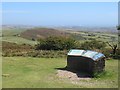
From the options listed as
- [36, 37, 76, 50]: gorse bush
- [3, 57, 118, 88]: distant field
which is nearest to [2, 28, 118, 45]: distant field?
[36, 37, 76, 50]: gorse bush

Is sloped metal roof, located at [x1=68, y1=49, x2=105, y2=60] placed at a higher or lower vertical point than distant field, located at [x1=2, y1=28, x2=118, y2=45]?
higher

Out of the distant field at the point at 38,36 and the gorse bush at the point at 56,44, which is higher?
the gorse bush at the point at 56,44

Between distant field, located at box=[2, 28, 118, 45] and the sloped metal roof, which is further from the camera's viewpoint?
distant field, located at box=[2, 28, 118, 45]

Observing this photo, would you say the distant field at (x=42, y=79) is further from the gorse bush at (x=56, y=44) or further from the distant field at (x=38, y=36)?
the distant field at (x=38, y=36)

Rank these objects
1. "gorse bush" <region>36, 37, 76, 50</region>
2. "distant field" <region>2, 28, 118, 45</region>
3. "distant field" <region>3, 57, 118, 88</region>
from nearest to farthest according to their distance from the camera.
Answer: "distant field" <region>3, 57, 118, 88</region>, "gorse bush" <region>36, 37, 76, 50</region>, "distant field" <region>2, 28, 118, 45</region>

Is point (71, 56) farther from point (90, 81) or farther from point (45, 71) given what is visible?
point (90, 81)

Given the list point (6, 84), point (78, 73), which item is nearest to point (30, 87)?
point (6, 84)

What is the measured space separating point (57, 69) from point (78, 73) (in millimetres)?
1702

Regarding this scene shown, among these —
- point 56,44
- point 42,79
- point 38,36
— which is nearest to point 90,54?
point 42,79

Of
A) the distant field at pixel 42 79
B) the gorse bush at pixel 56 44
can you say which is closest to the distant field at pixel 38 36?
the gorse bush at pixel 56 44

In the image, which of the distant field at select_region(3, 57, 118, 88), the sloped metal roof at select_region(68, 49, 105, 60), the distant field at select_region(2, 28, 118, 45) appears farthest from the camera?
the distant field at select_region(2, 28, 118, 45)

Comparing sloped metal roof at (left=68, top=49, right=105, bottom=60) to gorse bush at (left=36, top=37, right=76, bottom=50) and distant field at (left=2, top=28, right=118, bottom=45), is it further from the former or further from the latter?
distant field at (left=2, top=28, right=118, bottom=45)

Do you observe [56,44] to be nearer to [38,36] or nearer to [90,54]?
[90,54]

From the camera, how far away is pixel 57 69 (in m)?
16.7
